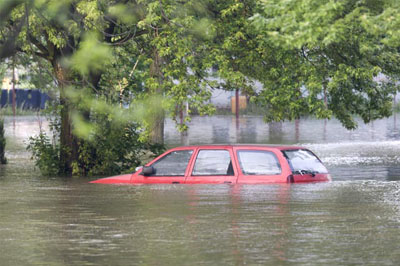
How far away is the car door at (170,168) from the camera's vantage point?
17500 millimetres

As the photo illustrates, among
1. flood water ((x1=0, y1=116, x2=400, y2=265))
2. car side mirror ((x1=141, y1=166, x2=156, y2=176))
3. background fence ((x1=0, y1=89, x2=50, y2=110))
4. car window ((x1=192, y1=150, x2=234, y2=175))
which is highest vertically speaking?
background fence ((x1=0, y1=89, x2=50, y2=110))

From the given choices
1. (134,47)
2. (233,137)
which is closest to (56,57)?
(134,47)

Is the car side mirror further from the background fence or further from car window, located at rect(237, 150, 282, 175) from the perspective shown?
the background fence

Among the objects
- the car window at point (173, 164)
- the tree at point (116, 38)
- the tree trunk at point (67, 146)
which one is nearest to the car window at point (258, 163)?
the car window at point (173, 164)

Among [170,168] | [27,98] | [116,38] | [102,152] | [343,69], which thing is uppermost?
[116,38]

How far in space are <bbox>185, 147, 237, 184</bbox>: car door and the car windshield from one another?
3.19 feet

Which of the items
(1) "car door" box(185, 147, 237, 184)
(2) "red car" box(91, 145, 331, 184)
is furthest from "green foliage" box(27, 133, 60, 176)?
(1) "car door" box(185, 147, 237, 184)

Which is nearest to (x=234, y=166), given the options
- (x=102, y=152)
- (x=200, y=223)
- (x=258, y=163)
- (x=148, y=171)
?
(x=258, y=163)

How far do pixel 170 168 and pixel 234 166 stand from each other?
1483mm

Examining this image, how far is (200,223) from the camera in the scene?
548 inches

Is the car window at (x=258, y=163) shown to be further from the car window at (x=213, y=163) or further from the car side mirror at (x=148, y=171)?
the car side mirror at (x=148, y=171)

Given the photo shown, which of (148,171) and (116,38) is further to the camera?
(116,38)

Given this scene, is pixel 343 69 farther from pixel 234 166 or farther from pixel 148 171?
pixel 148 171

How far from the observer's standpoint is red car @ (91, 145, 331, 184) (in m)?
16.5
